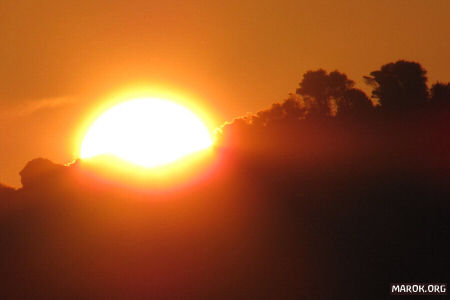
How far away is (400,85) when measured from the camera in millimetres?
132125

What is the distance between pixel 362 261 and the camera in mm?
94375

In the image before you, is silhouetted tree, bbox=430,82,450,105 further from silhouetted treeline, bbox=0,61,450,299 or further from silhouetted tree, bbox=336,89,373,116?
silhouetted tree, bbox=336,89,373,116

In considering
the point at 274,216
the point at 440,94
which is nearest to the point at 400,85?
the point at 440,94

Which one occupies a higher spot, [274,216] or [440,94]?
[440,94]

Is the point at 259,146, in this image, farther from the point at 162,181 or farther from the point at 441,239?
the point at 441,239

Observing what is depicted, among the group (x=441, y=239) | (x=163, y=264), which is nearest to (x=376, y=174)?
(x=441, y=239)

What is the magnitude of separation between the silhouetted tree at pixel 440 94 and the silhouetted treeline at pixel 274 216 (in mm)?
188

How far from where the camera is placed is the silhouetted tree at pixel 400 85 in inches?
5103

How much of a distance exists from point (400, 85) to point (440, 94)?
6.25 metres

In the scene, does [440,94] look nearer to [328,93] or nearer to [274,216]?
[328,93]

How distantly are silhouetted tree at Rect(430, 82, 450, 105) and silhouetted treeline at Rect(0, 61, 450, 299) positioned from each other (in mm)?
188

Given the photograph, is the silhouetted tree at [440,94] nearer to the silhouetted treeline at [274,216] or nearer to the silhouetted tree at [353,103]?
the silhouetted treeline at [274,216]

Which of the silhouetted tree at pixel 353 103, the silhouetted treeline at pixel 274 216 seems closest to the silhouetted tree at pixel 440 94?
the silhouetted treeline at pixel 274 216

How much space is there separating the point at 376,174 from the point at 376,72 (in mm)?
25921
